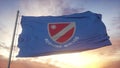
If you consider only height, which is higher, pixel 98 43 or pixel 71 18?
pixel 71 18

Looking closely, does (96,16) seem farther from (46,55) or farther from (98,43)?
(46,55)

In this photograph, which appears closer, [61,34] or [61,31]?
[61,34]

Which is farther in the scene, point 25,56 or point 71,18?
point 71,18

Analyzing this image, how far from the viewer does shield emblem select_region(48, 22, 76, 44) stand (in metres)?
21.6

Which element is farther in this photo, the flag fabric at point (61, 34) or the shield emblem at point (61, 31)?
the shield emblem at point (61, 31)

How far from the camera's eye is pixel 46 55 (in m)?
21.1

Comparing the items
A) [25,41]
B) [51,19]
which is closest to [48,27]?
[51,19]

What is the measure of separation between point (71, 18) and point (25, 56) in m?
4.30

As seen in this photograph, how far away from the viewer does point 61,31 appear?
72.5 feet

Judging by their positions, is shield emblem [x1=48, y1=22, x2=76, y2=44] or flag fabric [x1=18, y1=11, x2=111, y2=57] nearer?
flag fabric [x1=18, y1=11, x2=111, y2=57]

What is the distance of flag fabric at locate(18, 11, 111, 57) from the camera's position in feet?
69.2

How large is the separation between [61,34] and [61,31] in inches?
11.6

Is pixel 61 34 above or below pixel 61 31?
below

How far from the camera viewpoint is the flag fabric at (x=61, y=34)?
21078 mm
